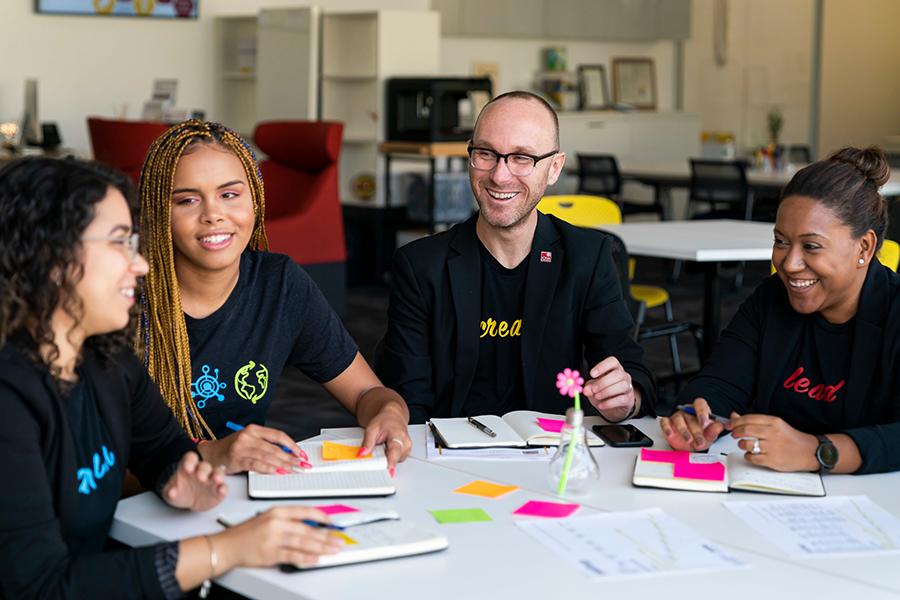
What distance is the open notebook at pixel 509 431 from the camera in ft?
7.25

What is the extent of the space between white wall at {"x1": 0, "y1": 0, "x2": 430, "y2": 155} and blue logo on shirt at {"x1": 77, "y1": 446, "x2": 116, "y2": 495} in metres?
6.74

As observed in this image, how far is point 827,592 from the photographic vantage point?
5.11 ft

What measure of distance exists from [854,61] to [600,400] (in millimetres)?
9889

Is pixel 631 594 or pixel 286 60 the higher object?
pixel 286 60

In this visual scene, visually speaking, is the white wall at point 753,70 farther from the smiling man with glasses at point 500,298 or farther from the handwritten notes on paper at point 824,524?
the handwritten notes on paper at point 824,524

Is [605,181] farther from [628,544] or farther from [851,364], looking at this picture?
[628,544]

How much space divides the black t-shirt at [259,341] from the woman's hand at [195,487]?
0.54m

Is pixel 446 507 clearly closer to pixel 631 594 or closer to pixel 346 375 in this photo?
pixel 631 594

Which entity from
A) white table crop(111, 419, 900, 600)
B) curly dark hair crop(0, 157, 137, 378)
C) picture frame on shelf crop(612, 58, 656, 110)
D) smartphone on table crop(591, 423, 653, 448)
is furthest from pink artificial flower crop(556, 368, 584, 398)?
picture frame on shelf crop(612, 58, 656, 110)

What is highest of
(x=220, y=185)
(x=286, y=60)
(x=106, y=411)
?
(x=286, y=60)

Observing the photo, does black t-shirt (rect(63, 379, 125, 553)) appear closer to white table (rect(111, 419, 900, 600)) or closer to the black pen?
white table (rect(111, 419, 900, 600))

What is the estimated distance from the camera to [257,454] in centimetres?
203

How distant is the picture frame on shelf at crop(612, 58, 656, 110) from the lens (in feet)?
37.6

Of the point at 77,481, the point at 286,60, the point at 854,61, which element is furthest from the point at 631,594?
the point at 854,61
